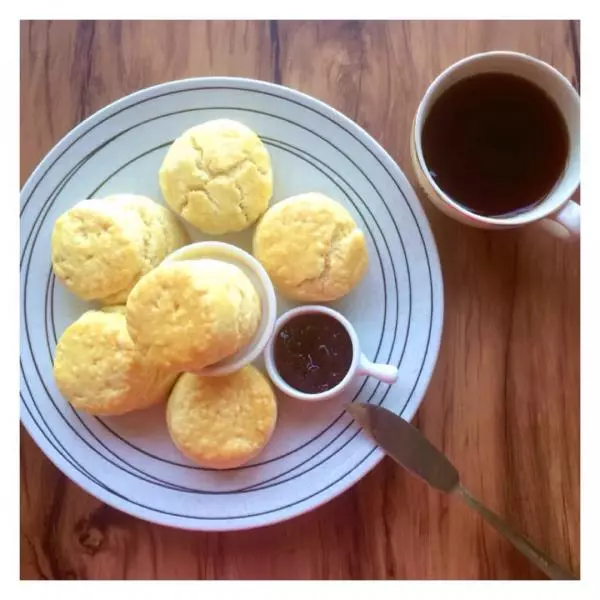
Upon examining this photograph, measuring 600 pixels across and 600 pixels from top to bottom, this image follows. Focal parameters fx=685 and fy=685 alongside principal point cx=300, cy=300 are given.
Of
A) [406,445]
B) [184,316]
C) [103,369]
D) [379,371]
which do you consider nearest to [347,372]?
[379,371]

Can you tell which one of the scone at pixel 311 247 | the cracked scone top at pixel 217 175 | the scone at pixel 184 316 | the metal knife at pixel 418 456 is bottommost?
the metal knife at pixel 418 456

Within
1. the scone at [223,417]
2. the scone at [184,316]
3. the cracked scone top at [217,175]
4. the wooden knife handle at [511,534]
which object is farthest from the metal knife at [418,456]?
the cracked scone top at [217,175]

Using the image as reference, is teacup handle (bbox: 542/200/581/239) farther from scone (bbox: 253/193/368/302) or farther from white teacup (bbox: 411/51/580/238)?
scone (bbox: 253/193/368/302)

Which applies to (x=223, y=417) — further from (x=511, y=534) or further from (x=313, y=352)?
(x=511, y=534)

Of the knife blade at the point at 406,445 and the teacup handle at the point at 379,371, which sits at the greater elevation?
the teacup handle at the point at 379,371

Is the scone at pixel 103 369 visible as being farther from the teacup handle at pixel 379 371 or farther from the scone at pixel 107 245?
the teacup handle at pixel 379 371

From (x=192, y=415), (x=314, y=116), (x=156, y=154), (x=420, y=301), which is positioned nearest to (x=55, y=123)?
(x=156, y=154)
